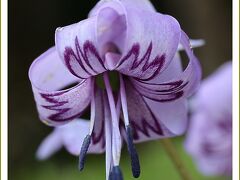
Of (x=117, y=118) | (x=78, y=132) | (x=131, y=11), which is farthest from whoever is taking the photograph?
(x=78, y=132)

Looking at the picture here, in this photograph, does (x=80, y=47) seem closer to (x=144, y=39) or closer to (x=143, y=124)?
(x=144, y=39)

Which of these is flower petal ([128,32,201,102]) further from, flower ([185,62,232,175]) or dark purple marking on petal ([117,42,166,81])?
flower ([185,62,232,175])

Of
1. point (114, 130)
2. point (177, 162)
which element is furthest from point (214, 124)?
point (114, 130)

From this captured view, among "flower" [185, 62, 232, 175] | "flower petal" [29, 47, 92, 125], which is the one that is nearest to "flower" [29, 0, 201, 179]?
"flower petal" [29, 47, 92, 125]

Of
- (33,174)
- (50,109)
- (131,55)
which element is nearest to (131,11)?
(131,55)

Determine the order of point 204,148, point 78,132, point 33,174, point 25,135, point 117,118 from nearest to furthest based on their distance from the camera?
point 117,118
point 78,132
point 204,148
point 33,174
point 25,135

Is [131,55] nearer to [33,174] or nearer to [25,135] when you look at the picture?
[33,174]

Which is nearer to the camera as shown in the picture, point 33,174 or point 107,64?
point 107,64
